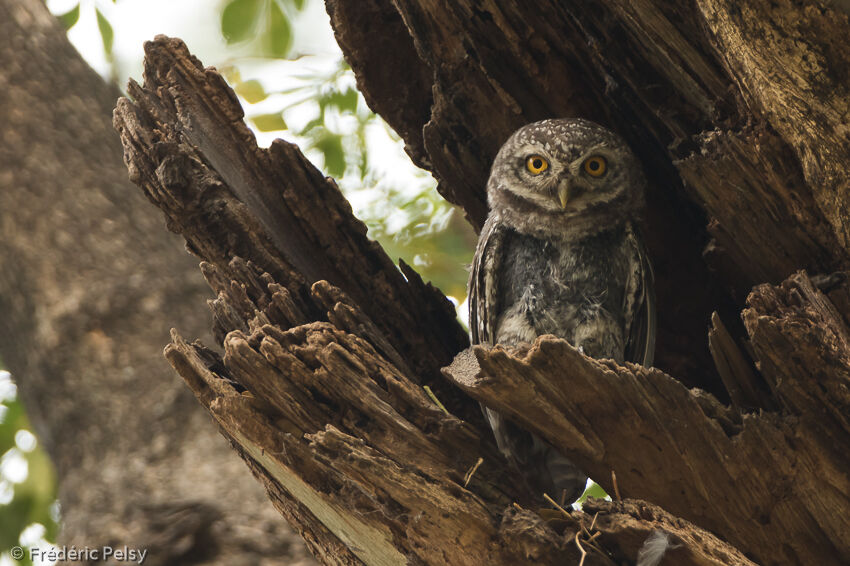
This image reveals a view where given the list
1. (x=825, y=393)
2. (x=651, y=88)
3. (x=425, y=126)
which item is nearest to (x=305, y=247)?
(x=425, y=126)

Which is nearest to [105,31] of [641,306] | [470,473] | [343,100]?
[343,100]

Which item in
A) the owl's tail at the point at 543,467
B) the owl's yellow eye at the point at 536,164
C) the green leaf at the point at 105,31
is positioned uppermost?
the green leaf at the point at 105,31

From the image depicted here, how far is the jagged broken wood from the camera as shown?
2338 millimetres

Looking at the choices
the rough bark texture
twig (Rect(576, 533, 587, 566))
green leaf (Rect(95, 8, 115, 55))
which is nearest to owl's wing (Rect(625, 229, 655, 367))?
twig (Rect(576, 533, 587, 566))

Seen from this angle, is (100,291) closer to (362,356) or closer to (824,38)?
(362,356)

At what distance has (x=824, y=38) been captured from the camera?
2.37m

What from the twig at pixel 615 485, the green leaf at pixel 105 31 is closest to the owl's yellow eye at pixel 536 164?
the twig at pixel 615 485

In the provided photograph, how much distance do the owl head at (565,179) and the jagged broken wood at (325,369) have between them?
59cm

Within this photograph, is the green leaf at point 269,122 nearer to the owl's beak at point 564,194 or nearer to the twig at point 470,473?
the owl's beak at point 564,194

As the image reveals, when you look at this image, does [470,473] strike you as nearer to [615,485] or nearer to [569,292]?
[615,485]

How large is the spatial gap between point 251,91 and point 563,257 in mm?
2667

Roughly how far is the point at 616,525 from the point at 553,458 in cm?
116

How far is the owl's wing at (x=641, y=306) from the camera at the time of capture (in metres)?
3.40

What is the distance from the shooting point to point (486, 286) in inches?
143
